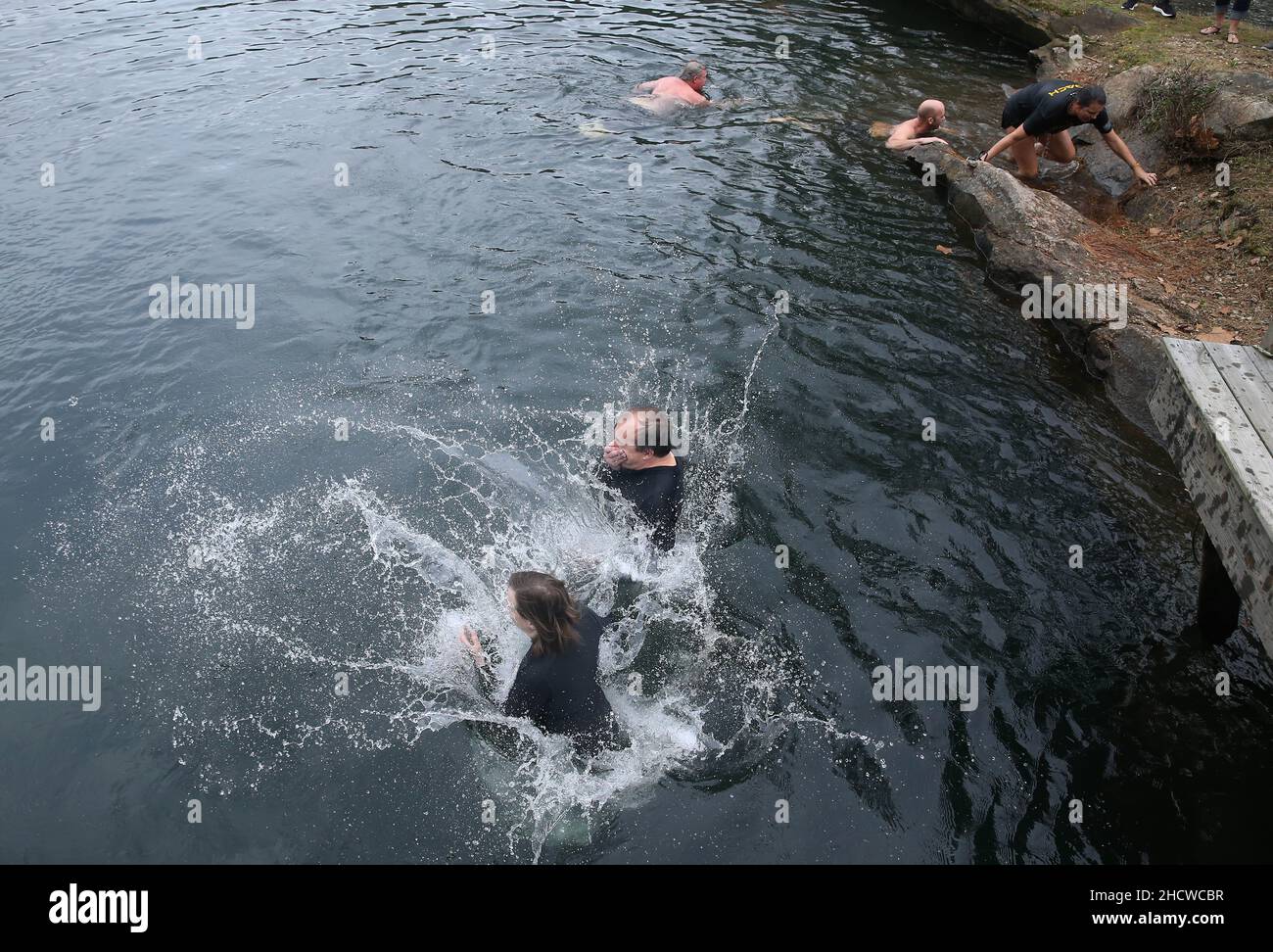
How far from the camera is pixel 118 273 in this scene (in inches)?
401

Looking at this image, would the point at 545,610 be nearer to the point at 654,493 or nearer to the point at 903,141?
the point at 654,493

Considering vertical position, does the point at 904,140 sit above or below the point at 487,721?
above

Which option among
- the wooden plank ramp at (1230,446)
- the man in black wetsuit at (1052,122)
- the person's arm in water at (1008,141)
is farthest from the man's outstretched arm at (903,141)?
the wooden plank ramp at (1230,446)

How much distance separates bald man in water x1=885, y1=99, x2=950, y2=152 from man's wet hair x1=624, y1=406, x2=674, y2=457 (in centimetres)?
886

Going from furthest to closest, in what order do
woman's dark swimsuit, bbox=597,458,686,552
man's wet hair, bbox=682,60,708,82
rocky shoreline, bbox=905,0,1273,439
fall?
1. man's wet hair, bbox=682,60,708,82
2. rocky shoreline, bbox=905,0,1273,439
3. woman's dark swimsuit, bbox=597,458,686,552

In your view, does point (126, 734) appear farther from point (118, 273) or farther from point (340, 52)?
point (340, 52)

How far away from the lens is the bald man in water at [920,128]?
41.5ft

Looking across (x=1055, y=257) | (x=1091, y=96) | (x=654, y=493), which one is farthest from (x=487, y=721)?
(x=1091, y=96)

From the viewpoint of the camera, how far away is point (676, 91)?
550 inches

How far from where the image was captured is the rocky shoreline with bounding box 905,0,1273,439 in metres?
8.78

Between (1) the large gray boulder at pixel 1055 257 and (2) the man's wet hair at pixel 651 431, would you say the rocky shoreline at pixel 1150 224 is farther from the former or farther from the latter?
(2) the man's wet hair at pixel 651 431

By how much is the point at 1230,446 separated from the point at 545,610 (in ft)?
12.6

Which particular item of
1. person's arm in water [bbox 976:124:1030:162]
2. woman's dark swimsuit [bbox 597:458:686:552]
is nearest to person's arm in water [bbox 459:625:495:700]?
woman's dark swimsuit [bbox 597:458:686:552]

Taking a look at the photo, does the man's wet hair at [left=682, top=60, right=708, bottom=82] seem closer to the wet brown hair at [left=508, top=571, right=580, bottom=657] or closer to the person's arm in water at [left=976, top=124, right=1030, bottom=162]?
the person's arm in water at [left=976, top=124, right=1030, bottom=162]
